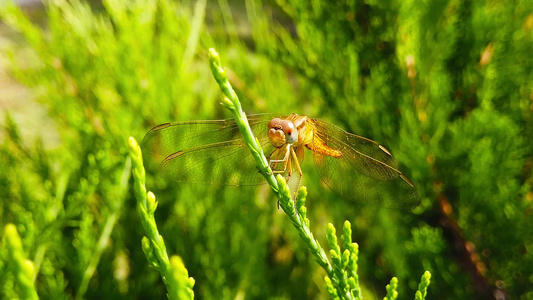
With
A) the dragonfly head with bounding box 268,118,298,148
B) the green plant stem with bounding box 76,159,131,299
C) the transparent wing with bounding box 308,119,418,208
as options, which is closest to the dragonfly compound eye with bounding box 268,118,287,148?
the dragonfly head with bounding box 268,118,298,148

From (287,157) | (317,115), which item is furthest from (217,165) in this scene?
(317,115)

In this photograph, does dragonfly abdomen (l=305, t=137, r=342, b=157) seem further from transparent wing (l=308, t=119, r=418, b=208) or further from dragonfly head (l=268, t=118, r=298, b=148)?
dragonfly head (l=268, t=118, r=298, b=148)

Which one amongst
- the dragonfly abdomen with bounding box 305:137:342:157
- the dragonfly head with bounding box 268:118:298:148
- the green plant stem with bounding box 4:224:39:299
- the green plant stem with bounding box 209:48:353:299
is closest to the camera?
the green plant stem with bounding box 4:224:39:299

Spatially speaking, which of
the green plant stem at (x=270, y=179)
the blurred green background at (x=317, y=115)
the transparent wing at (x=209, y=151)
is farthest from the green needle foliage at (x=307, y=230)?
the blurred green background at (x=317, y=115)

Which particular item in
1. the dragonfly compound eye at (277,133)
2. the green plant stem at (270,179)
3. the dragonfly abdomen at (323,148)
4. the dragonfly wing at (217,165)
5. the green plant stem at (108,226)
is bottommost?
the green plant stem at (108,226)

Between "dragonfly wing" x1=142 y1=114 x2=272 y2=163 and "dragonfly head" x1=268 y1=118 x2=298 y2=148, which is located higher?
"dragonfly head" x1=268 y1=118 x2=298 y2=148

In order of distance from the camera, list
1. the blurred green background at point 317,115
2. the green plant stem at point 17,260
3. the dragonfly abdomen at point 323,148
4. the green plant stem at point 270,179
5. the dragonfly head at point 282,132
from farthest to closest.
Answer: the blurred green background at point 317,115 → the dragonfly abdomen at point 323,148 → the dragonfly head at point 282,132 → the green plant stem at point 270,179 → the green plant stem at point 17,260

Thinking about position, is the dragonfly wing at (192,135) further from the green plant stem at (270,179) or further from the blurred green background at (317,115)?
the green plant stem at (270,179)

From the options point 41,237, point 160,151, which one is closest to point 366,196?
point 160,151
